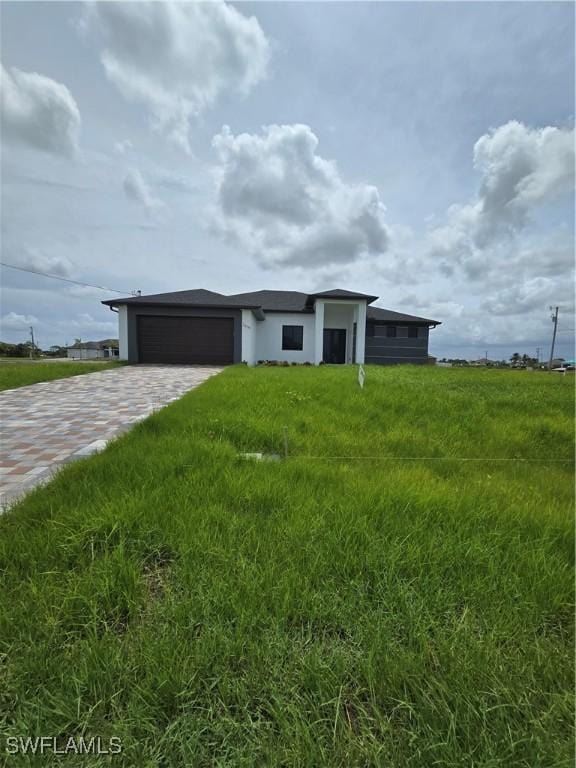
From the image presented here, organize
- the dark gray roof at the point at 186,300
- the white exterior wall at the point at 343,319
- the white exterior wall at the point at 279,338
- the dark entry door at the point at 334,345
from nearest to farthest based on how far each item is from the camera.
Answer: the dark gray roof at the point at 186,300
the white exterior wall at the point at 279,338
the white exterior wall at the point at 343,319
the dark entry door at the point at 334,345

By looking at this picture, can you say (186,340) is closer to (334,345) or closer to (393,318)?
(334,345)

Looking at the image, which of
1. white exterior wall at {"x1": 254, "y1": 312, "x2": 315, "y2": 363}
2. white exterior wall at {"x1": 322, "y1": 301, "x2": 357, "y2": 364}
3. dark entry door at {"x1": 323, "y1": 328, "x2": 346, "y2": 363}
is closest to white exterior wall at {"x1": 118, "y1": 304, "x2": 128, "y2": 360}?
white exterior wall at {"x1": 254, "y1": 312, "x2": 315, "y2": 363}

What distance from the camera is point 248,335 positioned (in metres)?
17.1

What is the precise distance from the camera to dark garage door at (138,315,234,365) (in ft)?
53.0

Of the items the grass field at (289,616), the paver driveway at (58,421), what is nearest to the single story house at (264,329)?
the paver driveway at (58,421)

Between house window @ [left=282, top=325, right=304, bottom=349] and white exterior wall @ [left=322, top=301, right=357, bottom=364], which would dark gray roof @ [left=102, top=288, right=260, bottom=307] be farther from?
white exterior wall @ [left=322, top=301, right=357, bottom=364]

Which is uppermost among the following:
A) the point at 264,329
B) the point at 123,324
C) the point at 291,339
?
the point at 264,329

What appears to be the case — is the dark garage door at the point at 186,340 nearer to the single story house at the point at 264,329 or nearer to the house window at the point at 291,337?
the single story house at the point at 264,329

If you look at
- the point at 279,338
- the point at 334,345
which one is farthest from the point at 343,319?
the point at 279,338

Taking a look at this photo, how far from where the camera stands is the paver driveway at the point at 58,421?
3.03m

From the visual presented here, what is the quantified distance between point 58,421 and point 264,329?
1552 centimetres

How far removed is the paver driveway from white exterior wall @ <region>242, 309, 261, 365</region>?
8373mm

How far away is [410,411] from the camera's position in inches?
207

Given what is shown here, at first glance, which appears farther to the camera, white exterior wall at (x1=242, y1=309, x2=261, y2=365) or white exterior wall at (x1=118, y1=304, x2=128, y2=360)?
white exterior wall at (x1=242, y1=309, x2=261, y2=365)
